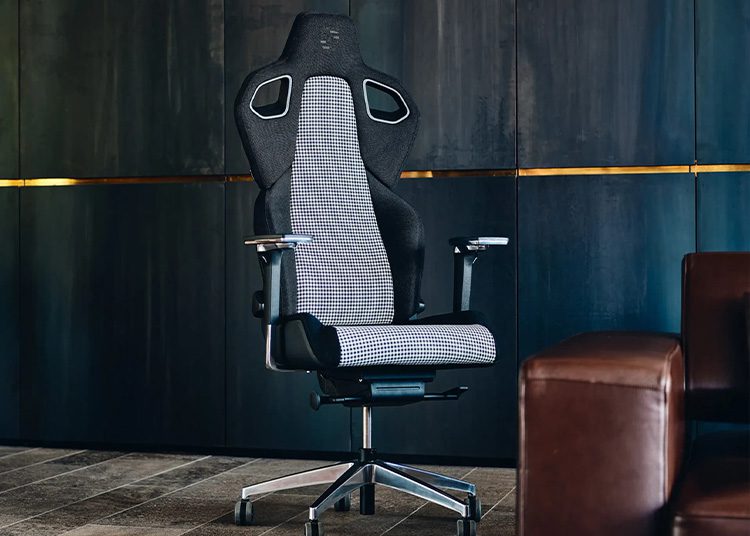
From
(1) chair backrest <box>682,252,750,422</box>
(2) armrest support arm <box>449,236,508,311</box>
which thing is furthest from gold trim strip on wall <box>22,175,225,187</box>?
(1) chair backrest <box>682,252,750,422</box>

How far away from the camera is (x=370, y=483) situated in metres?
3.23

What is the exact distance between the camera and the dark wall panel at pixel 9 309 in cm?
487

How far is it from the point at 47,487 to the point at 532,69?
2.47m

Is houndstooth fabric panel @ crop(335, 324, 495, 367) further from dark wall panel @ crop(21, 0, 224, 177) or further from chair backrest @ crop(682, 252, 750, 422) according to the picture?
dark wall panel @ crop(21, 0, 224, 177)

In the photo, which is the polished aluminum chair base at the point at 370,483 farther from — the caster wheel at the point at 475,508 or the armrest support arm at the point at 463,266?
the armrest support arm at the point at 463,266

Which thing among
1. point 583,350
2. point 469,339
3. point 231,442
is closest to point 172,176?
point 231,442

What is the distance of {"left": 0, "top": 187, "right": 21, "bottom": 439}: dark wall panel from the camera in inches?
192

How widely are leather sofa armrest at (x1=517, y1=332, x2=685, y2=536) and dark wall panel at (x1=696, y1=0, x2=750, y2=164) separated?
2.42 m

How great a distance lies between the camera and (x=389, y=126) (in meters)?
3.59

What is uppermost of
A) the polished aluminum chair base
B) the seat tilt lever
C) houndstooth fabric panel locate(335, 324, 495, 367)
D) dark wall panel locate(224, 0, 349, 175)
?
dark wall panel locate(224, 0, 349, 175)

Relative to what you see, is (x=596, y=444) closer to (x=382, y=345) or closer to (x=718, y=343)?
(x=718, y=343)

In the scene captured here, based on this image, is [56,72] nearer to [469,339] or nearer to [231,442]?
[231,442]

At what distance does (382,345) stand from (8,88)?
2.76 metres

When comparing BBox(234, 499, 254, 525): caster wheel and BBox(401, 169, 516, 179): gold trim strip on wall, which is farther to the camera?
BBox(401, 169, 516, 179): gold trim strip on wall
